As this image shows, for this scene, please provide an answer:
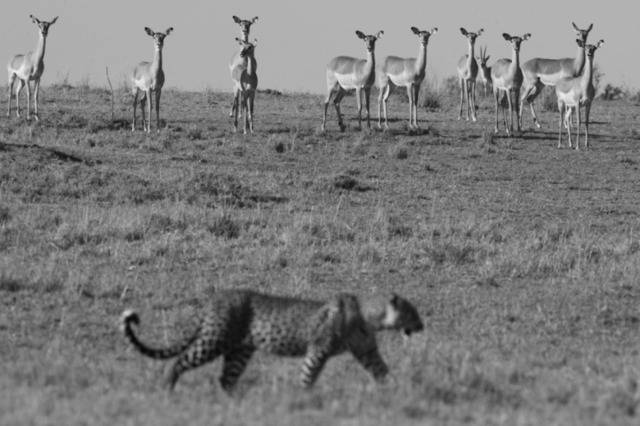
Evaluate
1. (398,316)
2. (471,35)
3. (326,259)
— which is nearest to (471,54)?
(471,35)

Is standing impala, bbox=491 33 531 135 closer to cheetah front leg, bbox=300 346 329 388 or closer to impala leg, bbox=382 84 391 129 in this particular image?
impala leg, bbox=382 84 391 129

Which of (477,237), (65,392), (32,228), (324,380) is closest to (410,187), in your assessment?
(477,237)

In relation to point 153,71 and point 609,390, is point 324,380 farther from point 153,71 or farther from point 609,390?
point 153,71

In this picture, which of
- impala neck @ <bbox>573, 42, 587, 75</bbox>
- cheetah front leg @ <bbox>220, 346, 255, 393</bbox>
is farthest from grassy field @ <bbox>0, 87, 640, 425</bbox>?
impala neck @ <bbox>573, 42, 587, 75</bbox>

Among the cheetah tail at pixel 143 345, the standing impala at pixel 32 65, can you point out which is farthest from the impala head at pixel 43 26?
the cheetah tail at pixel 143 345

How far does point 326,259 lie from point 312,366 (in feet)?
21.2

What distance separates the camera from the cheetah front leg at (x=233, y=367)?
26.7ft

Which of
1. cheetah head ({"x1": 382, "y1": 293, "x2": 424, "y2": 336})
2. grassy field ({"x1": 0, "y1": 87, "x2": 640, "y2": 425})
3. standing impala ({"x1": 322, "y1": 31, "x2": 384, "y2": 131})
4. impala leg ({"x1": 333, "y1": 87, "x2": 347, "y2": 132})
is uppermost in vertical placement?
standing impala ({"x1": 322, "y1": 31, "x2": 384, "y2": 131})

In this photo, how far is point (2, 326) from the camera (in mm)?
10734

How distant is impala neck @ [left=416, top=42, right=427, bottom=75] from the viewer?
1177 inches

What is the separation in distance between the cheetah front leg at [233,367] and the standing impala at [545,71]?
23254 millimetres

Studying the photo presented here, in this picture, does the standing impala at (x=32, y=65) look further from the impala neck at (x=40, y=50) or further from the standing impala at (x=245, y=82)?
the standing impala at (x=245, y=82)

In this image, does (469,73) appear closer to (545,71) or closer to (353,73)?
(545,71)

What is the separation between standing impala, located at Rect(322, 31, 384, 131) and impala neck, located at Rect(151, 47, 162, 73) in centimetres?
362
